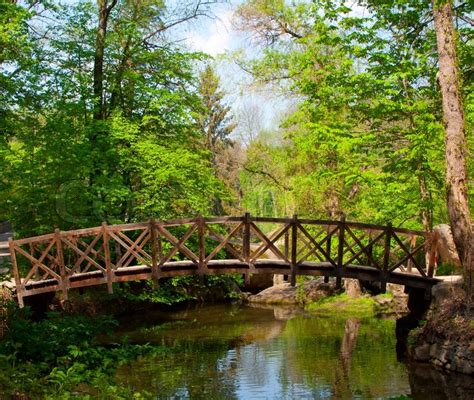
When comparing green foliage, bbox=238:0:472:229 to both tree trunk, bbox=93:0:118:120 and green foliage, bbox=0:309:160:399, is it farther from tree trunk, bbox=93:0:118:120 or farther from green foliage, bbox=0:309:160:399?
green foliage, bbox=0:309:160:399

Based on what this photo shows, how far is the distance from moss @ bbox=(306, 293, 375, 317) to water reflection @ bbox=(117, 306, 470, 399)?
3.76 ft

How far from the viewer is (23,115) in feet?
57.0

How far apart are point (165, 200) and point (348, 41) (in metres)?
6.58

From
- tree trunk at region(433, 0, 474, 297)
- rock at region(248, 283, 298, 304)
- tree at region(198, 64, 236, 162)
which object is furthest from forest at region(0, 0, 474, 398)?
tree at region(198, 64, 236, 162)

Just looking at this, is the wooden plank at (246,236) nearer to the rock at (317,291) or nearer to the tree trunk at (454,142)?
the tree trunk at (454,142)

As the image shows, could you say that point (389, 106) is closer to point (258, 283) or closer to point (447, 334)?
point (447, 334)

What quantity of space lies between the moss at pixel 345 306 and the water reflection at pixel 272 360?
115 centimetres

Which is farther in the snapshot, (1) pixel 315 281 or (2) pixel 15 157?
(1) pixel 315 281

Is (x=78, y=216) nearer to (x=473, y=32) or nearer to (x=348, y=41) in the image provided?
(x=348, y=41)

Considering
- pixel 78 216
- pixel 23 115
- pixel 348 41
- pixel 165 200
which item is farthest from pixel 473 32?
pixel 23 115

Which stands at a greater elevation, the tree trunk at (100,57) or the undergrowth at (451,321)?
the tree trunk at (100,57)

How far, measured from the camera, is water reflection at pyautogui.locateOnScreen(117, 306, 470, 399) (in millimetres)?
11125

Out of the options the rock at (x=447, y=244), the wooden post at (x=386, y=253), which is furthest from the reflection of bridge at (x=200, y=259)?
the rock at (x=447, y=244)

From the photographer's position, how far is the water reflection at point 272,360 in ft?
36.5
